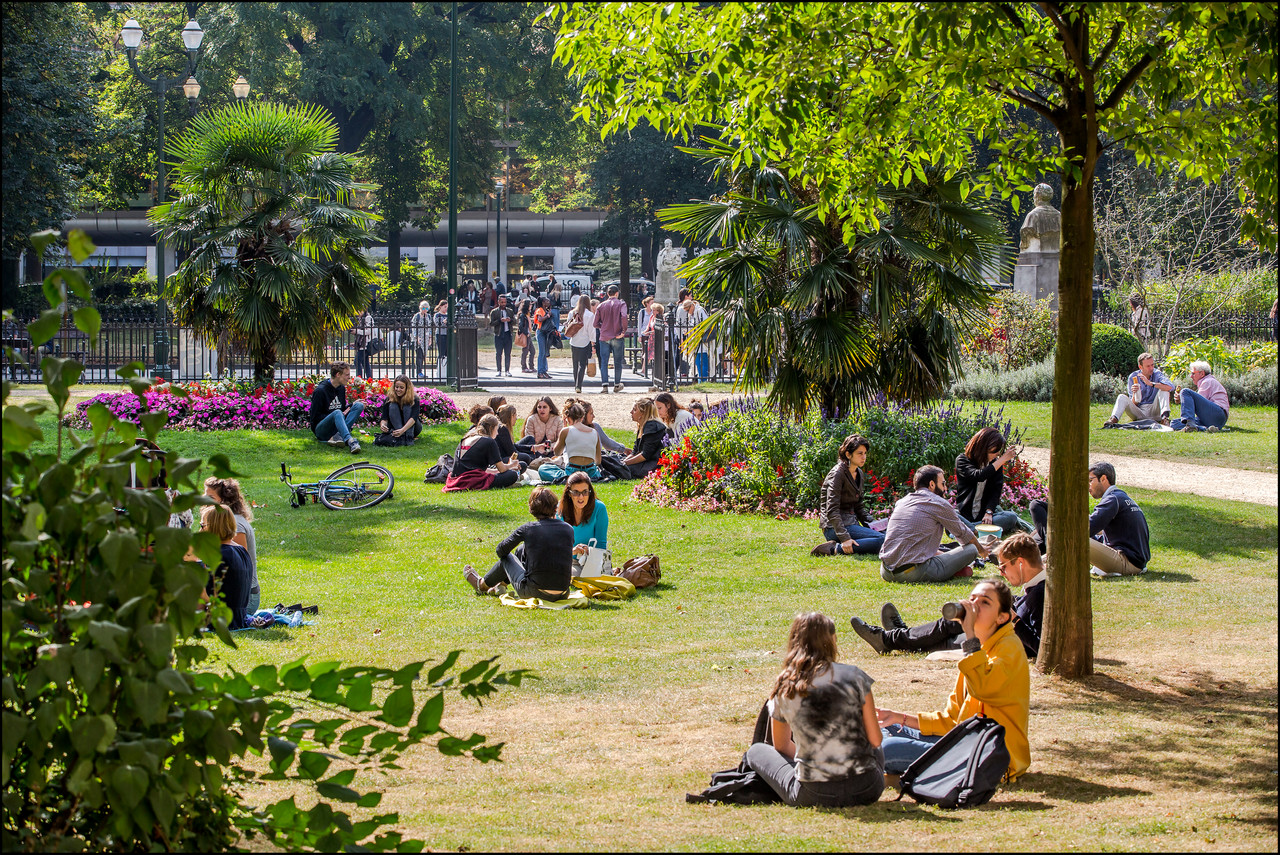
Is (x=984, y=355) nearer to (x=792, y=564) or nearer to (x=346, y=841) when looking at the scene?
(x=792, y=564)

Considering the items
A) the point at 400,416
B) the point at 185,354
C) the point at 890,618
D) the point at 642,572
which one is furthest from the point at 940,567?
the point at 185,354

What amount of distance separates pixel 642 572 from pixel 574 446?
459 centimetres

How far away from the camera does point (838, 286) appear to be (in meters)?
12.0

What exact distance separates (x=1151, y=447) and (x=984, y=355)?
267 inches

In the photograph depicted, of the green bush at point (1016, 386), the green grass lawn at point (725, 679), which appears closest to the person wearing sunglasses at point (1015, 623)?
the green grass lawn at point (725, 679)

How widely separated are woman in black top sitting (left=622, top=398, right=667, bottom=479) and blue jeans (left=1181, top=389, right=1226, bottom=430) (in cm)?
788

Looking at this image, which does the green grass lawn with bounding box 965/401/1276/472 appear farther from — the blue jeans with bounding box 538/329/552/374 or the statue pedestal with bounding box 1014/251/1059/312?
the blue jeans with bounding box 538/329/552/374

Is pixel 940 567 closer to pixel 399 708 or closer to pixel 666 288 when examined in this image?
pixel 399 708

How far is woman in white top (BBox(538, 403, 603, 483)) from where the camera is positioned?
47.1ft

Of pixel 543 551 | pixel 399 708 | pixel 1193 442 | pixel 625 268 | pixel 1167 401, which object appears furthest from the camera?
pixel 625 268

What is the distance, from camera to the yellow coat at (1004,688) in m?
5.48

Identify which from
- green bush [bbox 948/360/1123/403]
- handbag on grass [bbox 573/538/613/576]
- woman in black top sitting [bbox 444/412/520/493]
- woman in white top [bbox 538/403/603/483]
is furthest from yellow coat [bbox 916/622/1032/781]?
green bush [bbox 948/360/1123/403]

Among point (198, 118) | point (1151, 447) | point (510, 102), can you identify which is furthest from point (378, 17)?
point (1151, 447)

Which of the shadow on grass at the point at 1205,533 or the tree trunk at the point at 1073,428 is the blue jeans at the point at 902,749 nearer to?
the tree trunk at the point at 1073,428
